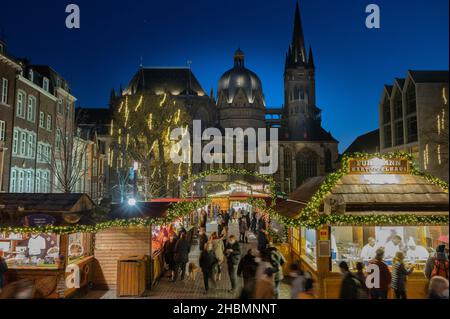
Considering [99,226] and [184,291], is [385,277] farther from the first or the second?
[99,226]

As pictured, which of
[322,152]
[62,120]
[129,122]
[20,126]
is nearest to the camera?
[20,126]

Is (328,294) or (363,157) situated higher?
(363,157)

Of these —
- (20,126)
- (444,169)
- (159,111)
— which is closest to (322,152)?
(444,169)

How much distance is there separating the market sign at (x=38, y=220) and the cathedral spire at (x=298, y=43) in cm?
8393

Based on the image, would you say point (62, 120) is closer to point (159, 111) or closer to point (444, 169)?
point (159, 111)

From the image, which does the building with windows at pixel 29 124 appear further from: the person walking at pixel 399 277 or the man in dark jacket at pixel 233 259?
the person walking at pixel 399 277

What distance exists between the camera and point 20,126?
2408 cm

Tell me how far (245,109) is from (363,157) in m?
70.1

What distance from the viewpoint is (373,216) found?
8.52 m

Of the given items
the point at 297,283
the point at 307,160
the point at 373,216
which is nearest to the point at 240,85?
the point at 307,160

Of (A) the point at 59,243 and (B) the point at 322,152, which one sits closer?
(A) the point at 59,243

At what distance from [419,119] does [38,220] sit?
1471 inches
